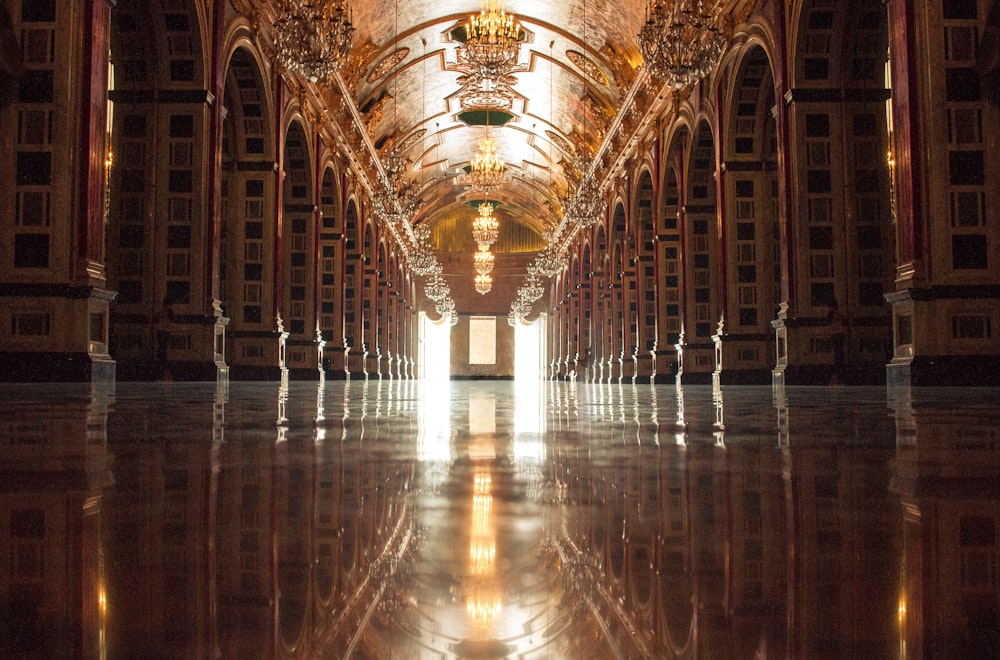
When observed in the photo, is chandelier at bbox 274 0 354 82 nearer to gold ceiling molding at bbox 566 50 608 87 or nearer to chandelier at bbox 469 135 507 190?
gold ceiling molding at bbox 566 50 608 87

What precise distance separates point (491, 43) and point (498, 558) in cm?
1714

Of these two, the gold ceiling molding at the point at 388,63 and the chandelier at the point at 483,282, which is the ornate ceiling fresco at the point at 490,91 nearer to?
the gold ceiling molding at the point at 388,63

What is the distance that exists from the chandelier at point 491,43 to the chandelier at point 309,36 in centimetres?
709

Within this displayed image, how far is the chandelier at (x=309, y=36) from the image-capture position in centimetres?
966

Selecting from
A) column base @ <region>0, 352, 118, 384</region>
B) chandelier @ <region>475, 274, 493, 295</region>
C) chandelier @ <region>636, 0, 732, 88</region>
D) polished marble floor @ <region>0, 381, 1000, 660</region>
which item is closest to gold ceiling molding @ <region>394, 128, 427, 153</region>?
chandelier @ <region>475, 274, 493, 295</region>

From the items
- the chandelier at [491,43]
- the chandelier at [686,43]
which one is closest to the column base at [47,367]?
the chandelier at [686,43]

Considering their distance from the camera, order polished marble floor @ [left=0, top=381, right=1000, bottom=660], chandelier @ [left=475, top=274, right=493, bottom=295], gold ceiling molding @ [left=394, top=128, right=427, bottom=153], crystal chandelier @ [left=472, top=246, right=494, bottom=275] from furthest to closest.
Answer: chandelier @ [left=475, top=274, right=493, bottom=295] → crystal chandelier @ [left=472, top=246, right=494, bottom=275] → gold ceiling molding @ [left=394, top=128, right=427, bottom=153] → polished marble floor @ [left=0, top=381, right=1000, bottom=660]

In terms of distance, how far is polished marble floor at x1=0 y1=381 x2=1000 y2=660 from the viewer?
540mm

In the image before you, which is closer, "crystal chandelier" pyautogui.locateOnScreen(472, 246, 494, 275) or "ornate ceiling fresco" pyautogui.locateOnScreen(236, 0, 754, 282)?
"ornate ceiling fresco" pyautogui.locateOnScreen(236, 0, 754, 282)

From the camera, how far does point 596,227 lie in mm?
29703

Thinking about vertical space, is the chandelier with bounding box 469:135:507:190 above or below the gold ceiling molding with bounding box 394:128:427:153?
below

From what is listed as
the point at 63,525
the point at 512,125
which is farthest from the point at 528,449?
the point at 512,125

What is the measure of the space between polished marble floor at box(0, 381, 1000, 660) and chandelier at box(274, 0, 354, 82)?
895 cm

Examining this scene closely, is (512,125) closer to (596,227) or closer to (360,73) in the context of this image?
(596,227)
